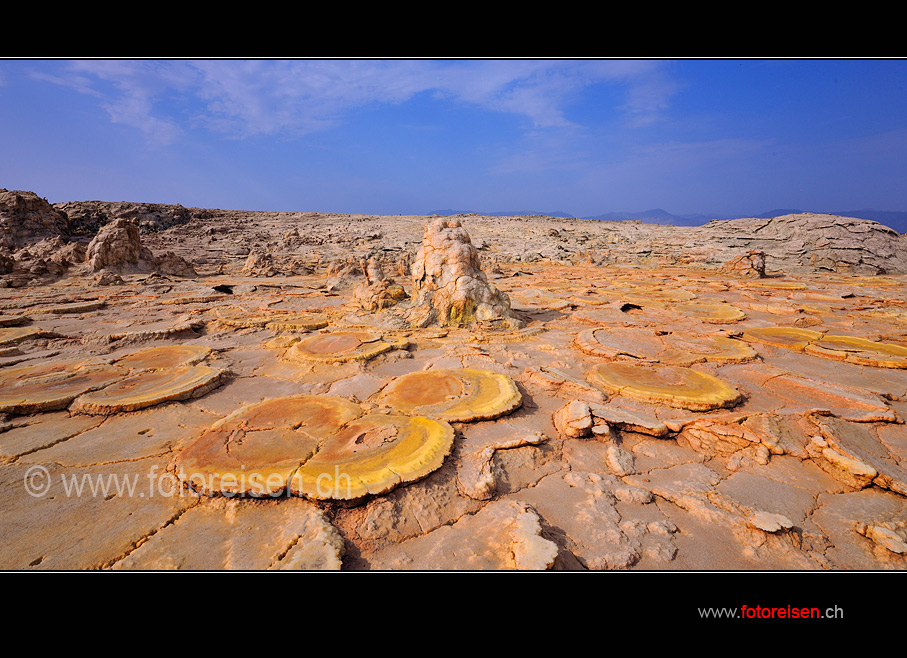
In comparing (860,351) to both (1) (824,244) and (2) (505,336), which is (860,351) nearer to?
(2) (505,336)

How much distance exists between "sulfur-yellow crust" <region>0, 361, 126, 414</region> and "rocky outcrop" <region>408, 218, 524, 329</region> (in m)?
3.63

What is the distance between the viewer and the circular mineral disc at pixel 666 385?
9.62 ft

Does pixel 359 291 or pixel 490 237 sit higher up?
pixel 490 237

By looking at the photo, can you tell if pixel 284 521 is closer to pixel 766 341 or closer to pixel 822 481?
pixel 822 481

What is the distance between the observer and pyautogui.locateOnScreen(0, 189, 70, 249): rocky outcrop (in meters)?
14.7

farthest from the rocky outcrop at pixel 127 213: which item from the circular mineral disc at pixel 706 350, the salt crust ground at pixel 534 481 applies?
the circular mineral disc at pixel 706 350

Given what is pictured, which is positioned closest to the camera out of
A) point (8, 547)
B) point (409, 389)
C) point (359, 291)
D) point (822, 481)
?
point (8, 547)

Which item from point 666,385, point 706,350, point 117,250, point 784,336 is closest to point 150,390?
point 666,385

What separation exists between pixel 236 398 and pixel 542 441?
2.78m

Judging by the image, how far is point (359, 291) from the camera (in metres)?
7.24

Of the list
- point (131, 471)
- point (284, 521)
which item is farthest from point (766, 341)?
point (131, 471)

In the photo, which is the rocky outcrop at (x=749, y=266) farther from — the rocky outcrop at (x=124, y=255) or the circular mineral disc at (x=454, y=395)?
the rocky outcrop at (x=124, y=255)

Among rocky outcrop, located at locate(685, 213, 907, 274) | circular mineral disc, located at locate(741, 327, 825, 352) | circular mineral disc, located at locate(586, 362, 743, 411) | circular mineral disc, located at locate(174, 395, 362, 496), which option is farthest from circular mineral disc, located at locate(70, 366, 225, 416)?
rocky outcrop, located at locate(685, 213, 907, 274)

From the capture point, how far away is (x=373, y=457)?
221 centimetres
